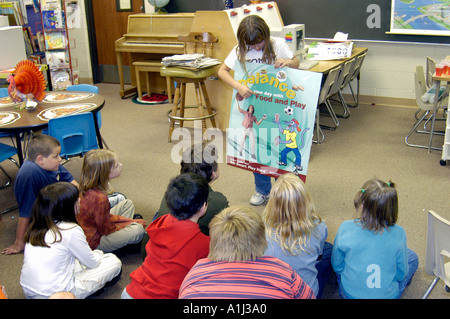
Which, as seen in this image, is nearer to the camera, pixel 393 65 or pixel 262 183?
pixel 262 183

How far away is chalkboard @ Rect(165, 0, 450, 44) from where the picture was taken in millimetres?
5391

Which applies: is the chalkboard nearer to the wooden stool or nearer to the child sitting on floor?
the wooden stool

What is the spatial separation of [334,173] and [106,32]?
4.65 metres

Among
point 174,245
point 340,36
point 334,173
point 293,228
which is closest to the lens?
point 174,245

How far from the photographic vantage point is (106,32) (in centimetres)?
700

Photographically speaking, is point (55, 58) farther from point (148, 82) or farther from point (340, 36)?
point (340, 36)

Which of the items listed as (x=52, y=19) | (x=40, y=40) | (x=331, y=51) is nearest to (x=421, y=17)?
(x=331, y=51)

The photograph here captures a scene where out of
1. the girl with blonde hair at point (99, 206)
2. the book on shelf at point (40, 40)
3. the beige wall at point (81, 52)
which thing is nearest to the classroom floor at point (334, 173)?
the girl with blonde hair at point (99, 206)

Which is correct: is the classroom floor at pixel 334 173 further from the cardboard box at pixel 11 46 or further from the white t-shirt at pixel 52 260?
the cardboard box at pixel 11 46

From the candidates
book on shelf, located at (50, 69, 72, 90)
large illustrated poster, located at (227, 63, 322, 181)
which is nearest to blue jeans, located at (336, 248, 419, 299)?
large illustrated poster, located at (227, 63, 322, 181)

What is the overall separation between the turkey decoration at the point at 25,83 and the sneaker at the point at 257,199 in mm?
1825

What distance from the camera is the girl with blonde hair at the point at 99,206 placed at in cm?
250

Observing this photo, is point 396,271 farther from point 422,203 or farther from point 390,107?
point 390,107

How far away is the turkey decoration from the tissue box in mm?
2919
